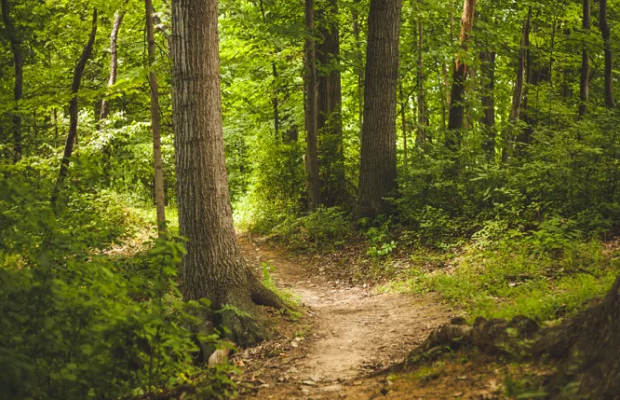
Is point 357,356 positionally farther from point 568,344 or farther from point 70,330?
point 70,330

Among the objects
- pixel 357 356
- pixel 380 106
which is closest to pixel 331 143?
pixel 380 106

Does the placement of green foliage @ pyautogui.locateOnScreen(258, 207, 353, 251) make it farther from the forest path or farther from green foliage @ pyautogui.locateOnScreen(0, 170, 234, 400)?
green foliage @ pyautogui.locateOnScreen(0, 170, 234, 400)

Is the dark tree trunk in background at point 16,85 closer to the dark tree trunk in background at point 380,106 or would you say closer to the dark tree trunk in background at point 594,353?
the dark tree trunk in background at point 380,106

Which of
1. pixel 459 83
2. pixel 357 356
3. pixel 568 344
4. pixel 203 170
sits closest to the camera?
pixel 568 344

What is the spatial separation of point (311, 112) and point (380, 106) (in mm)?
2241

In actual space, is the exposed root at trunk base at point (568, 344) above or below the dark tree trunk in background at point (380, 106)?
below

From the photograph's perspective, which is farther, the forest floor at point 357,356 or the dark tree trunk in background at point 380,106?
the dark tree trunk in background at point 380,106

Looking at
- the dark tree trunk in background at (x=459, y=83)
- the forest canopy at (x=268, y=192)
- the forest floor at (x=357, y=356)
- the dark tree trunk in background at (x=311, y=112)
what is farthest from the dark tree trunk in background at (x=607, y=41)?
the forest floor at (x=357, y=356)

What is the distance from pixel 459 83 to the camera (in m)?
12.6

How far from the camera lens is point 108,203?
15.5 meters

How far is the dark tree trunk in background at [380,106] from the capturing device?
38.3ft

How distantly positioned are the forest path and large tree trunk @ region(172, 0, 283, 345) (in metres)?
0.81

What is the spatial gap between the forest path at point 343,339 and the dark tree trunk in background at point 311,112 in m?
4.08

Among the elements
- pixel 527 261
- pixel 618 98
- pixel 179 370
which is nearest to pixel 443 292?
pixel 527 261
